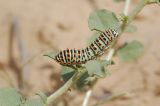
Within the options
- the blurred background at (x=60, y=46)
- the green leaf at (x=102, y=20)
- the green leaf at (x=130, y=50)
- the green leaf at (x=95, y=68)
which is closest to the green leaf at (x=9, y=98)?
the green leaf at (x=95, y=68)

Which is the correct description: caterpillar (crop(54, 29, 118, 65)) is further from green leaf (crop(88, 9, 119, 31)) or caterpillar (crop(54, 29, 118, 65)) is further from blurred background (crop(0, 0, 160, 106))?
blurred background (crop(0, 0, 160, 106))

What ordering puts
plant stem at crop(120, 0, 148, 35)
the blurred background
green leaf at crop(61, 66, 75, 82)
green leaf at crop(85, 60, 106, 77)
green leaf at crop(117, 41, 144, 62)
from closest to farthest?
green leaf at crop(85, 60, 106, 77), plant stem at crop(120, 0, 148, 35), green leaf at crop(61, 66, 75, 82), green leaf at crop(117, 41, 144, 62), the blurred background

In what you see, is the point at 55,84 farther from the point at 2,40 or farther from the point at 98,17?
the point at 98,17

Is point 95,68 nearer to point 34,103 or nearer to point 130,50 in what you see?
point 34,103

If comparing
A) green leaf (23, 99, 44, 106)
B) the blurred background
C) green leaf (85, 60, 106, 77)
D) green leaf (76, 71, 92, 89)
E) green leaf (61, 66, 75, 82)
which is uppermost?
green leaf (85, 60, 106, 77)

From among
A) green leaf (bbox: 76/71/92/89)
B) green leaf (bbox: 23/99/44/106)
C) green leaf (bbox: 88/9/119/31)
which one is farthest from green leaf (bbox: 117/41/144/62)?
green leaf (bbox: 23/99/44/106)

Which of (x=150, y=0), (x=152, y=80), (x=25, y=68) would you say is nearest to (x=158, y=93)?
(x=152, y=80)
